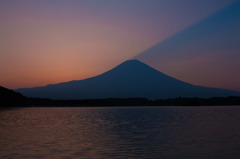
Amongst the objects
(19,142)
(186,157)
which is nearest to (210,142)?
(186,157)

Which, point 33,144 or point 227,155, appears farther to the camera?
point 33,144

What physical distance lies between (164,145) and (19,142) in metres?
10.9

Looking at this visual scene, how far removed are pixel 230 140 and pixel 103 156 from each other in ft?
37.2

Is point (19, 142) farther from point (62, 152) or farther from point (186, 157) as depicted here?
point (186, 157)

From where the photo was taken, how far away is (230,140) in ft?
73.6

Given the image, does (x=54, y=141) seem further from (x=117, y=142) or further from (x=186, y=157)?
(x=186, y=157)

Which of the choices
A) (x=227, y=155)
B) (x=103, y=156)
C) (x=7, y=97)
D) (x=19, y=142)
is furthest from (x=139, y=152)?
(x=7, y=97)

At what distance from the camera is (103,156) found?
1644 centimetres

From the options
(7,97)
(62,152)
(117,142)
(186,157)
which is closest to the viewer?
(186,157)

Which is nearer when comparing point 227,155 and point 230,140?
point 227,155

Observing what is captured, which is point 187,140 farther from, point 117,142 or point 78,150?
point 78,150

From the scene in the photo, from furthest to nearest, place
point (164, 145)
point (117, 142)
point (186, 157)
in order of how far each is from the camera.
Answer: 1. point (117, 142)
2. point (164, 145)
3. point (186, 157)

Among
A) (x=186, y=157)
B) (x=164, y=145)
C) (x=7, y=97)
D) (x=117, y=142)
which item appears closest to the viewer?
(x=186, y=157)

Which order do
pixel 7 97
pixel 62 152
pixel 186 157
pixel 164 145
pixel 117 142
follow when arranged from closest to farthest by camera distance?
pixel 186 157
pixel 62 152
pixel 164 145
pixel 117 142
pixel 7 97
